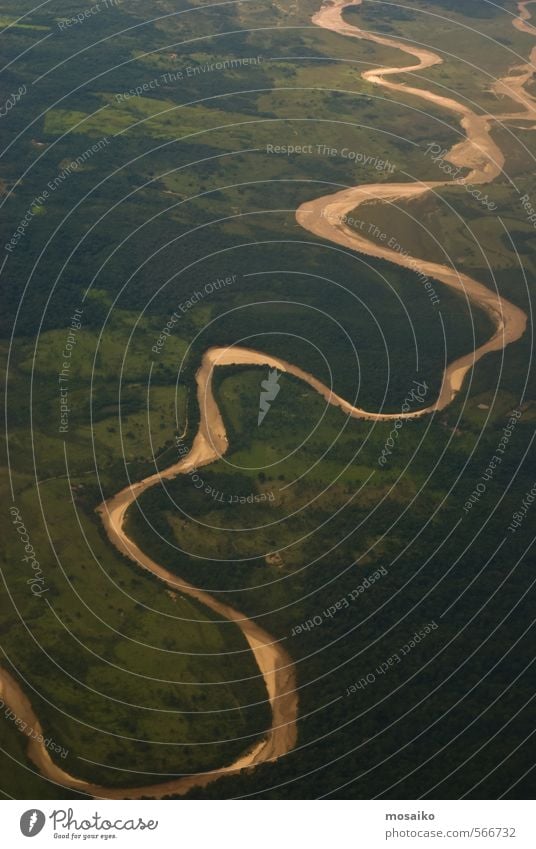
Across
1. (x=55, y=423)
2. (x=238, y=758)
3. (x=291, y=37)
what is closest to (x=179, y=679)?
(x=238, y=758)

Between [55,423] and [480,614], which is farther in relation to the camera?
[55,423]

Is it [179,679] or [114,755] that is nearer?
[114,755]

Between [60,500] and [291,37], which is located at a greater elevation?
[291,37]

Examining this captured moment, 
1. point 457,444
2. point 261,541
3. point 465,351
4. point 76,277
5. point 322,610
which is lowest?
point 322,610

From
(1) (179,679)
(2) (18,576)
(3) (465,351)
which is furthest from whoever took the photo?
(3) (465,351)

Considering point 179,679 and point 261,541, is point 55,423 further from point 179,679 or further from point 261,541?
A: point 179,679

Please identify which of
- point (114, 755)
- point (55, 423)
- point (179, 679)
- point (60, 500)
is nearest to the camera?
point (114, 755)

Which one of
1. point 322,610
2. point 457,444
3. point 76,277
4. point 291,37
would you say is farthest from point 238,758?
point 291,37

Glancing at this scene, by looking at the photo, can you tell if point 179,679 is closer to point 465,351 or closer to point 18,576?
point 18,576

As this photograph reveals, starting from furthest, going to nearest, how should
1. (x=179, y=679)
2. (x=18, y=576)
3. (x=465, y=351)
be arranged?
(x=465, y=351) < (x=18, y=576) < (x=179, y=679)
